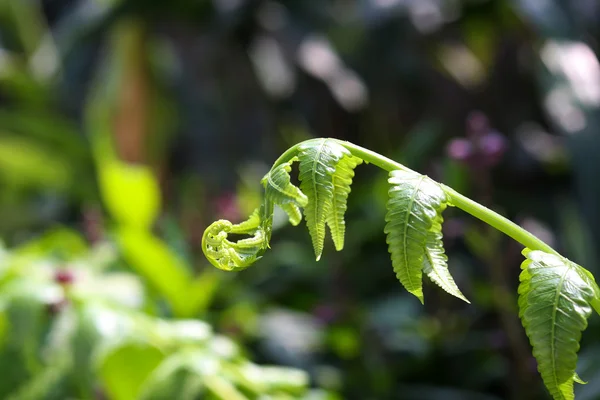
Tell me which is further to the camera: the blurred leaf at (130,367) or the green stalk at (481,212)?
the blurred leaf at (130,367)

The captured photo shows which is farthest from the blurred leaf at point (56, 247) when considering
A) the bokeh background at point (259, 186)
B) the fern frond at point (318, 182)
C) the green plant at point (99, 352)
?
the fern frond at point (318, 182)

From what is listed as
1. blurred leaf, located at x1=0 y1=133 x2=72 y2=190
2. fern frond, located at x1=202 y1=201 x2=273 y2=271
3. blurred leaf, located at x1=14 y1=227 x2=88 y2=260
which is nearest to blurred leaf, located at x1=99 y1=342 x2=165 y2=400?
blurred leaf, located at x1=14 y1=227 x2=88 y2=260

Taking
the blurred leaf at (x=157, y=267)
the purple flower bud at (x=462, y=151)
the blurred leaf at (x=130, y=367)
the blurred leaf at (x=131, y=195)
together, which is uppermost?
the purple flower bud at (x=462, y=151)

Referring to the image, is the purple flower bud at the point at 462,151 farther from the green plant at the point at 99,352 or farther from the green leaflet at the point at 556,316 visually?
the green leaflet at the point at 556,316

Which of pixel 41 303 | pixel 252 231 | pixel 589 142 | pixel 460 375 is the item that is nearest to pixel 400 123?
pixel 589 142

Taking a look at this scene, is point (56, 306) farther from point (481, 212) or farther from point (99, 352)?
point (481, 212)

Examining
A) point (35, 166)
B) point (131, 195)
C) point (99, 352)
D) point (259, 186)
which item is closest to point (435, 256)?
point (99, 352)
